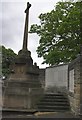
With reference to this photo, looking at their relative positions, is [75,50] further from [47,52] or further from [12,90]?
[12,90]

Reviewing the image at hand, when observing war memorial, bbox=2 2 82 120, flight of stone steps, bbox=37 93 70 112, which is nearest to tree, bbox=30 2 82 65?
war memorial, bbox=2 2 82 120

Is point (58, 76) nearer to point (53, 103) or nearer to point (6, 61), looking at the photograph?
point (53, 103)

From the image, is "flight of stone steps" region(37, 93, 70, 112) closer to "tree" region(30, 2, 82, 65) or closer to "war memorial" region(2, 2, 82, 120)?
"war memorial" region(2, 2, 82, 120)

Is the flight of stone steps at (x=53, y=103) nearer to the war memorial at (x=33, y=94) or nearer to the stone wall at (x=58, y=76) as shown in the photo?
the war memorial at (x=33, y=94)

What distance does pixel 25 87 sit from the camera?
1285 cm

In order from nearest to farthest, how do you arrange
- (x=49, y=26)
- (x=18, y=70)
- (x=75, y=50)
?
(x=18, y=70), (x=75, y=50), (x=49, y=26)

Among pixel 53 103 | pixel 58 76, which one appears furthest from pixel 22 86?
pixel 58 76

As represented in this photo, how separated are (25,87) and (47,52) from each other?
1235 centimetres

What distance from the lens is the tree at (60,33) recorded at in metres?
22.3

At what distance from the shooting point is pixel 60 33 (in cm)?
2275

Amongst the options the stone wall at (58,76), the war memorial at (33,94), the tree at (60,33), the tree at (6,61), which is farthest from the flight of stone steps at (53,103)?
the tree at (60,33)

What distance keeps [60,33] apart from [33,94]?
427 inches

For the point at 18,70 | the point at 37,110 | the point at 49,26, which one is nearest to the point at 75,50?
the point at 49,26

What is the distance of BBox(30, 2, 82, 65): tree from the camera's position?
22.3 metres
